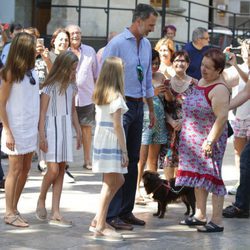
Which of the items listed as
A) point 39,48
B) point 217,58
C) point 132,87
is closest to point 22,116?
point 132,87

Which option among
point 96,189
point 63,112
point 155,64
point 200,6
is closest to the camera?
point 63,112

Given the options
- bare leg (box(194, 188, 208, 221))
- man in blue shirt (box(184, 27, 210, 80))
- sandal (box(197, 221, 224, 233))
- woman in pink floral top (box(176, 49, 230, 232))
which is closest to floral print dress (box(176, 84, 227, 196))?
woman in pink floral top (box(176, 49, 230, 232))

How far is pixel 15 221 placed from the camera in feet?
26.1

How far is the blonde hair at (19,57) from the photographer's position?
7.83 m

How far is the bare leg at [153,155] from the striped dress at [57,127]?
1692 mm

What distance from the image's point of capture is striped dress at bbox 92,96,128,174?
24.6 feet

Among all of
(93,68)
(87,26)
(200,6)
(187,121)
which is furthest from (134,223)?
(200,6)

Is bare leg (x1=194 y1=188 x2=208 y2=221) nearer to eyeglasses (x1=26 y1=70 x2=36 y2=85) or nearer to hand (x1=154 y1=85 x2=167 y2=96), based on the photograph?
hand (x1=154 y1=85 x2=167 y2=96)

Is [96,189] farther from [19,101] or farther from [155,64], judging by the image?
[19,101]

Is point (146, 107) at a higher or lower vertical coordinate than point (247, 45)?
lower

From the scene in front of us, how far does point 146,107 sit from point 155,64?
50 centimetres

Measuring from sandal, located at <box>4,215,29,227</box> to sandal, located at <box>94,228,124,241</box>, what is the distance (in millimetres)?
748

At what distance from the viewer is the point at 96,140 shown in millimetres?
7625

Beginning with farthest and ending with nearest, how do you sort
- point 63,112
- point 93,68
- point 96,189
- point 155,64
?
point 93,68
point 96,189
point 155,64
point 63,112
